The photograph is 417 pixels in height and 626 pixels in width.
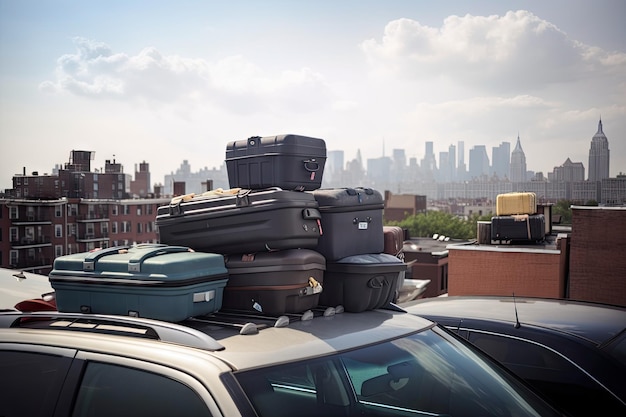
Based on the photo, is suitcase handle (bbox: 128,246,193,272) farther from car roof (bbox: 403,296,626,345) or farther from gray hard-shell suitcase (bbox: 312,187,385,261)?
car roof (bbox: 403,296,626,345)

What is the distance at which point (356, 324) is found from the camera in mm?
2918

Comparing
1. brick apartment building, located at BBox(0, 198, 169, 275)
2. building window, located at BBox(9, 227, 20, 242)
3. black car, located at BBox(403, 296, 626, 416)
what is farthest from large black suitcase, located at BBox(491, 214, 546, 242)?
building window, located at BBox(9, 227, 20, 242)

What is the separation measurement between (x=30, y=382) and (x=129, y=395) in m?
0.56

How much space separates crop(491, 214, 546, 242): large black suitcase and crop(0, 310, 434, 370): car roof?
25.9m

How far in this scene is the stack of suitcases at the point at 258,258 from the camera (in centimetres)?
304

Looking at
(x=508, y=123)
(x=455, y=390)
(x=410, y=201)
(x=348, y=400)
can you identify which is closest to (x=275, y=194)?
(x=348, y=400)

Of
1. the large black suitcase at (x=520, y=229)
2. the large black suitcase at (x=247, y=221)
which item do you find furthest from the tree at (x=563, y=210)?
the large black suitcase at (x=247, y=221)

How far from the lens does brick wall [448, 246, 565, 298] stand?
2469 centimetres

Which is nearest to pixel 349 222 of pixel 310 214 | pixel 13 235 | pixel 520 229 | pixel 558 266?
pixel 310 214

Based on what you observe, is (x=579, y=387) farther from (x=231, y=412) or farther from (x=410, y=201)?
(x=410, y=201)

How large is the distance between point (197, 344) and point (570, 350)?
113 inches

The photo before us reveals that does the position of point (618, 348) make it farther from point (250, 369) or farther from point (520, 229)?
point (520, 229)

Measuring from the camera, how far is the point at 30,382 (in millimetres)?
2719

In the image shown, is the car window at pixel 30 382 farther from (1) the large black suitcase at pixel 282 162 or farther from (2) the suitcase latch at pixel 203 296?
(1) the large black suitcase at pixel 282 162
